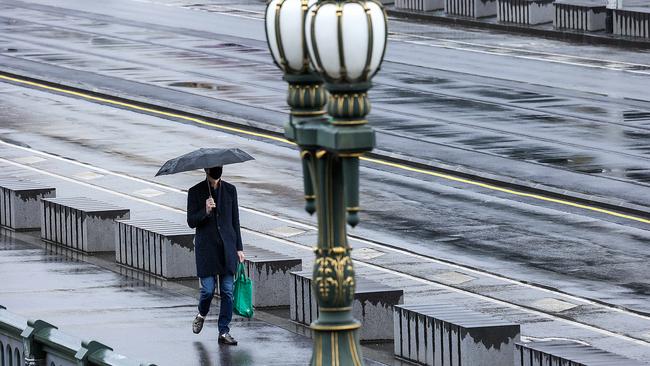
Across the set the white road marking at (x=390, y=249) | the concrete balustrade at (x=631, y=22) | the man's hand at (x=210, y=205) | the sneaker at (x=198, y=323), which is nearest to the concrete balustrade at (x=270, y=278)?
the sneaker at (x=198, y=323)

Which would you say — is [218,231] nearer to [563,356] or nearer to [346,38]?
[563,356]

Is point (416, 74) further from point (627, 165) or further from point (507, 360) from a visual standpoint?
point (507, 360)

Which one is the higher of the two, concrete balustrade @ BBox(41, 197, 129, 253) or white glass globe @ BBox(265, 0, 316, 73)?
white glass globe @ BBox(265, 0, 316, 73)

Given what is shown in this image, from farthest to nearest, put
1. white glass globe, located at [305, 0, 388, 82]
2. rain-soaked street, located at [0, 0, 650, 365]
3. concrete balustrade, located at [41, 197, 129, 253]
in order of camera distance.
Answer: concrete balustrade, located at [41, 197, 129, 253] → rain-soaked street, located at [0, 0, 650, 365] → white glass globe, located at [305, 0, 388, 82]

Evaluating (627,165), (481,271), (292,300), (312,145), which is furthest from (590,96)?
(312,145)

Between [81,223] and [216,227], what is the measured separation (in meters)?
6.78

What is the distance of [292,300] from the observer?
755 inches

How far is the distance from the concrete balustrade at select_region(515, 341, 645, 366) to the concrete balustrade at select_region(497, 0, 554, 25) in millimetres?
36258

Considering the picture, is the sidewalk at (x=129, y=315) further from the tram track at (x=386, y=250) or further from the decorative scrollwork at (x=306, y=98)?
the decorative scrollwork at (x=306, y=98)

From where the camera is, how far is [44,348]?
13.2 meters

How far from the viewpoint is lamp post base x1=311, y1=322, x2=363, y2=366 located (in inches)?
405

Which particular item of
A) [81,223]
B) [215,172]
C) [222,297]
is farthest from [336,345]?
[81,223]

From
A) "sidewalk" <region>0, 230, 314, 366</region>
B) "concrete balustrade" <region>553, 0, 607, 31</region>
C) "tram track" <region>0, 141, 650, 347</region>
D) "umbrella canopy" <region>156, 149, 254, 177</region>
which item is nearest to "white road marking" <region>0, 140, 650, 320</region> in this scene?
"tram track" <region>0, 141, 650, 347</region>

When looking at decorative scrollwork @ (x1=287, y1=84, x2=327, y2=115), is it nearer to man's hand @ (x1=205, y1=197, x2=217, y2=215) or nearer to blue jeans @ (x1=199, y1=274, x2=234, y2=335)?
man's hand @ (x1=205, y1=197, x2=217, y2=215)
